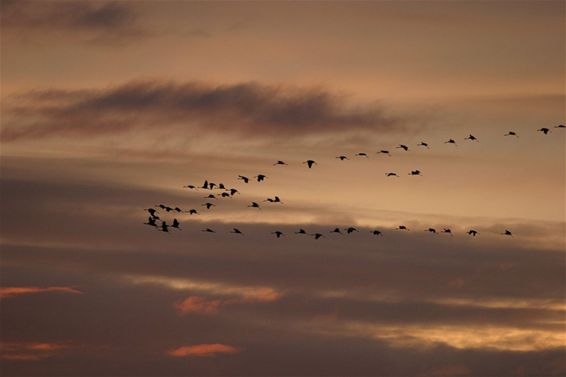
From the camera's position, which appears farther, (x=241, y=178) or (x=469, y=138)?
(x=241, y=178)

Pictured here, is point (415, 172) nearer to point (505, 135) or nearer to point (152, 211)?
point (505, 135)

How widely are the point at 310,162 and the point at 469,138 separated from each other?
25.1 metres

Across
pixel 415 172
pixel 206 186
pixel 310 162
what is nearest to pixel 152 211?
pixel 206 186

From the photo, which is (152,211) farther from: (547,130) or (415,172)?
(547,130)

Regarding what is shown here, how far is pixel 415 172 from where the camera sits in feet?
547

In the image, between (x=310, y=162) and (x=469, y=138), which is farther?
(x=310, y=162)

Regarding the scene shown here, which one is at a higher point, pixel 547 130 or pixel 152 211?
pixel 547 130

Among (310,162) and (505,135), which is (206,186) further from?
(505,135)

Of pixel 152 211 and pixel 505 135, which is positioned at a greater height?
pixel 505 135

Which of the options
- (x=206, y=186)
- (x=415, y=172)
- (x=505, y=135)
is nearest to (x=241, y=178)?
(x=206, y=186)

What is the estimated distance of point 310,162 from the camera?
541 ft

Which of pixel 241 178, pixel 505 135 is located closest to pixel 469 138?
Answer: pixel 505 135

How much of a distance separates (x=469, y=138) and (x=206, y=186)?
131 ft

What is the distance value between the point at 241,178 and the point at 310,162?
35.8ft
